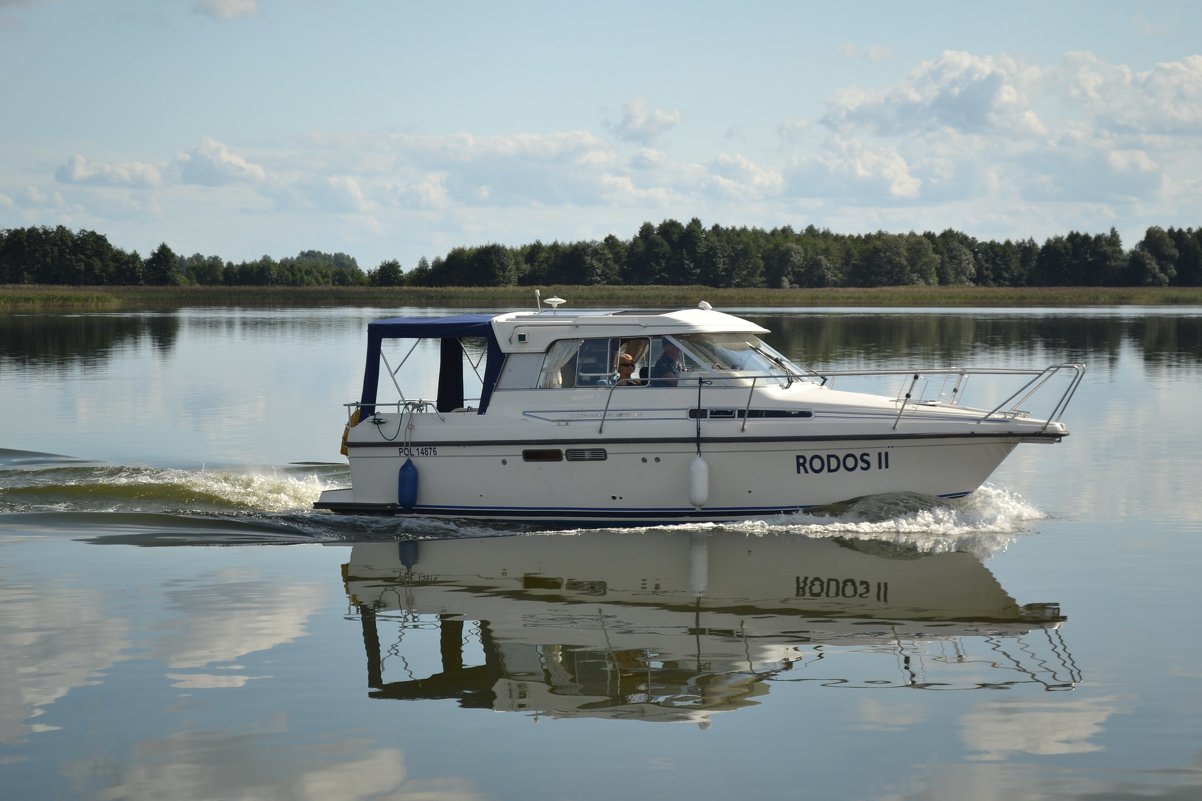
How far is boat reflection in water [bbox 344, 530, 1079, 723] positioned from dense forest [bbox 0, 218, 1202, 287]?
105 m

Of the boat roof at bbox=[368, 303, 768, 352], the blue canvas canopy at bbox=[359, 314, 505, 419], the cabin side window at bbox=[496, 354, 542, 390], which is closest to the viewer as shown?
the boat roof at bbox=[368, 303, 768, 352]

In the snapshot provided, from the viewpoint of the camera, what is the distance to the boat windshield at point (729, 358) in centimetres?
1645

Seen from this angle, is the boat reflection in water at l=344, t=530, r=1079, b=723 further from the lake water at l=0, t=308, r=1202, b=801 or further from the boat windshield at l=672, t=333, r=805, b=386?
the boat windshield at l=672, t=333, r=805, b=386

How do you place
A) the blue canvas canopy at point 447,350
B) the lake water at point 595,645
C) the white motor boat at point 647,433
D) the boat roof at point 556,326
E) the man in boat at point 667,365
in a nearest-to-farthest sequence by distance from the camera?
the lake water at point 595,645, the white motor boat at point 647,433, the man in boat at point 667,365, the boat roof at point 556,326, the blue canvas canopy at point 447,350

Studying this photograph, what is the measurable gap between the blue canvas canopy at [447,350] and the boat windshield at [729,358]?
242cm

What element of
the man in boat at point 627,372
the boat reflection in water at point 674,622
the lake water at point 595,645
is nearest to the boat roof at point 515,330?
the man in boat at point 627,372

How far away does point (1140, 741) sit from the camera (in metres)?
9.01

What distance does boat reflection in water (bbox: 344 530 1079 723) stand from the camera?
1038 cm

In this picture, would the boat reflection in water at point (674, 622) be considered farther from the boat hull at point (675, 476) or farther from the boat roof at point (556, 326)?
the boat roof at point (556, 326)

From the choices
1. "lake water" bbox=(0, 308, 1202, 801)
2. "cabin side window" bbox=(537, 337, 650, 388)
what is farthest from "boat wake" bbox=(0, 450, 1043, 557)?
"cabin side window" bbox=(537, 337, 650, 388)

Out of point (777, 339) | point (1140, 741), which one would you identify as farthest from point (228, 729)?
point (777, 339)

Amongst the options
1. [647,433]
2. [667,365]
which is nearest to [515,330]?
[667,365]

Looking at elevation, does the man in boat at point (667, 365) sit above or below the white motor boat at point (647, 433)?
above

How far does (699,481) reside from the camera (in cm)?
1591
